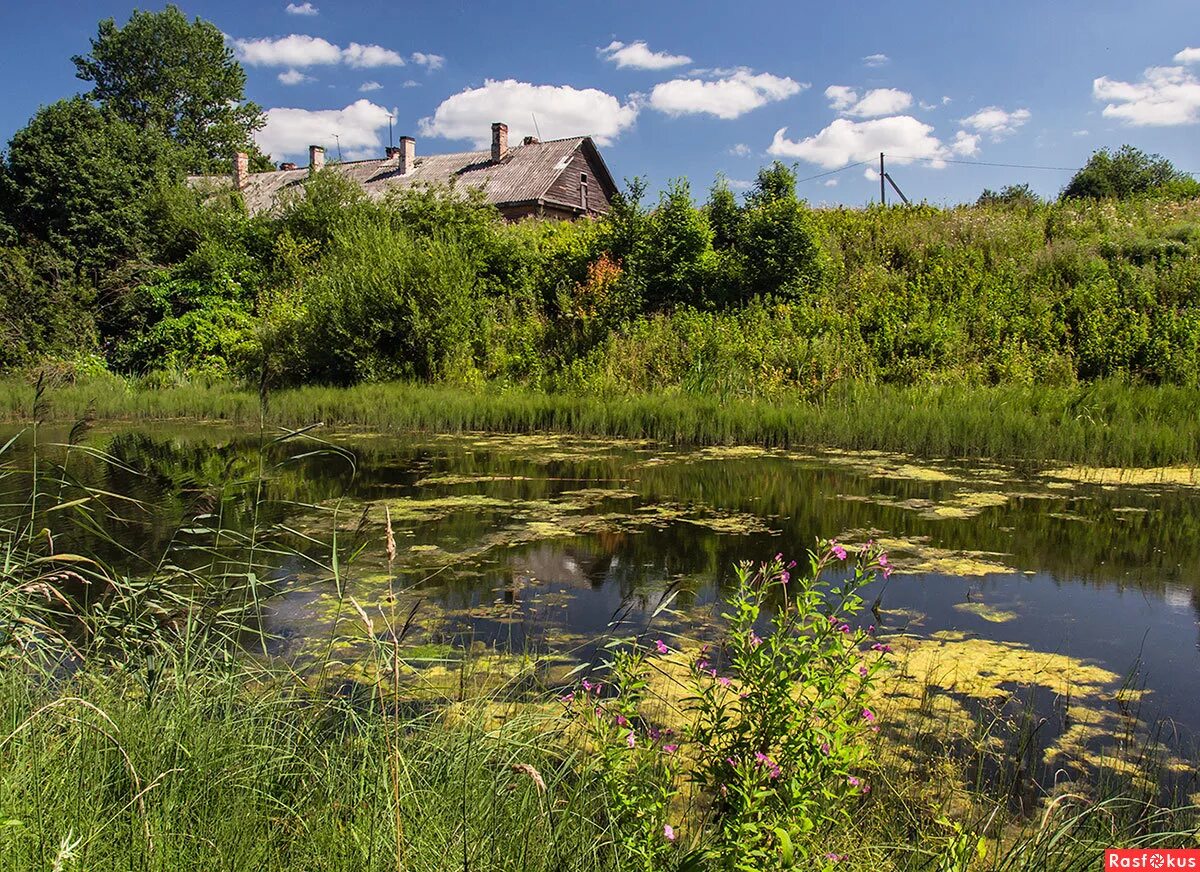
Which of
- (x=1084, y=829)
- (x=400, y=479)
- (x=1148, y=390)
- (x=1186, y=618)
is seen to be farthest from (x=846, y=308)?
(x=1084, y=829)

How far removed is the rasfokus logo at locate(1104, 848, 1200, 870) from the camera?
202cm

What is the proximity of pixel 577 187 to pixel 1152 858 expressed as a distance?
30.9 m

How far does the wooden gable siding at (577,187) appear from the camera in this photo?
1163 inches

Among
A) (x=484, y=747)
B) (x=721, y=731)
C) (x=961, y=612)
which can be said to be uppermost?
(x=721, y=731)

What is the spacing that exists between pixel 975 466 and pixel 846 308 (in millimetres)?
5942

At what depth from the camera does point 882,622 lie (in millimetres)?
4531

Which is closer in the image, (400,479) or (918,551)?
(918,551)

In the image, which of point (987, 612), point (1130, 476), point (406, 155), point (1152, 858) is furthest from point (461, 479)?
point (406, 155)

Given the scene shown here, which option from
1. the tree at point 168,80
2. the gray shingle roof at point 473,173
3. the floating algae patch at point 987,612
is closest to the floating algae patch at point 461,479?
the floating algae patch at point 987,612

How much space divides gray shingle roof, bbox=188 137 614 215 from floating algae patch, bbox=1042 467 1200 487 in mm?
21712

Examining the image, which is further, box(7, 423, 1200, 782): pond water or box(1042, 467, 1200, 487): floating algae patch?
box(1042, 467, 1200, 487): floating algae patch

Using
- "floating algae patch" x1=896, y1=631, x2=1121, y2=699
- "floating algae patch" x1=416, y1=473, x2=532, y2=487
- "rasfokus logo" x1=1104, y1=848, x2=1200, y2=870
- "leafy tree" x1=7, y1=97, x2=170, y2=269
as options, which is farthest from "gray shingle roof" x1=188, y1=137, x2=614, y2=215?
"rasfokus logo" x1=1104, y1=848, x2=1200, y2=870

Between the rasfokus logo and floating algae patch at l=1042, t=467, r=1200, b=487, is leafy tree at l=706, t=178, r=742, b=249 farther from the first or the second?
the rasfokus logo

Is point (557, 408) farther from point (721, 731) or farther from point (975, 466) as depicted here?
point (721, 731)
